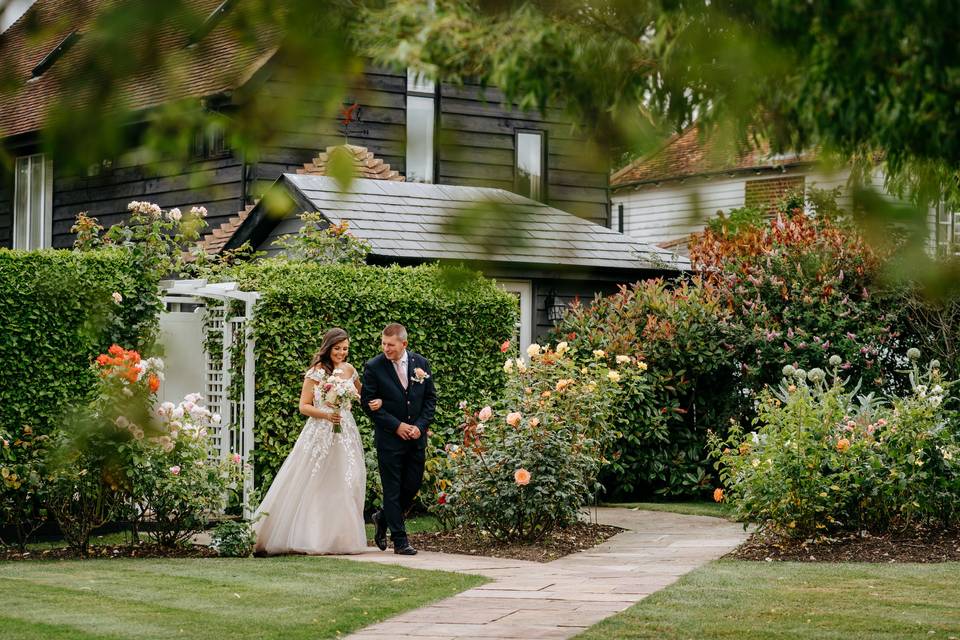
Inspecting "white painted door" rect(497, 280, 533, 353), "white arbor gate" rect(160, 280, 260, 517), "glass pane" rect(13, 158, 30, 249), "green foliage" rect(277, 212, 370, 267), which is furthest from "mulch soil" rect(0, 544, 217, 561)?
"glass pane" rect(13, 158, 30, 249)

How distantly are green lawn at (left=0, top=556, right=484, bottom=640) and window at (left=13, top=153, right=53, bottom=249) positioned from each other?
11.4m

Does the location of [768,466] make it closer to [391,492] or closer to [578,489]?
[578,489]

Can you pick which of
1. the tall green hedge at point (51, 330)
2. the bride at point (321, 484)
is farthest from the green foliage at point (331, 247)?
the bride at point (321, 484)

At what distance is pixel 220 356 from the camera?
12.3m

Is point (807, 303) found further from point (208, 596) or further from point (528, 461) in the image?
point (208, 596)

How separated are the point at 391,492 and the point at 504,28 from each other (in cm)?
728

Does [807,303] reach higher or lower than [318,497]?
higher

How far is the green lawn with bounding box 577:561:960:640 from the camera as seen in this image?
6996 millimetres

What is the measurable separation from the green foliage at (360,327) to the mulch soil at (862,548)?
3.10 metres

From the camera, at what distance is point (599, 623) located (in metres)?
7.21

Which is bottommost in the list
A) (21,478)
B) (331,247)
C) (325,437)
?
(21,478)

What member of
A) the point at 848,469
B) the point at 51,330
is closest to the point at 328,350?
the point at 51,330

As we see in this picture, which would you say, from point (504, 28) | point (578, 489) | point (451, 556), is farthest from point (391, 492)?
point (504, 28)

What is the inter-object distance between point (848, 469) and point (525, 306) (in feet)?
22.8
